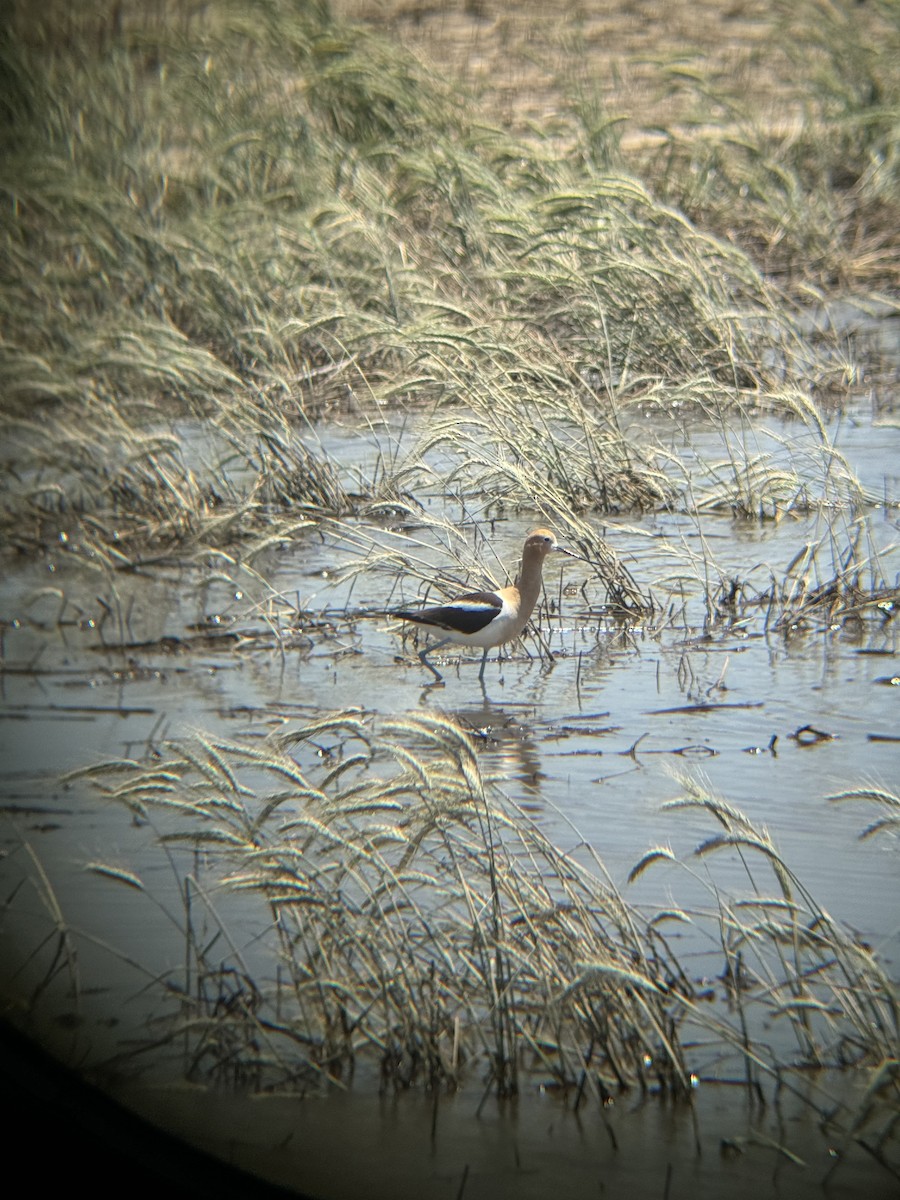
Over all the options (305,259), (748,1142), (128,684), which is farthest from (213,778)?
(305,259)

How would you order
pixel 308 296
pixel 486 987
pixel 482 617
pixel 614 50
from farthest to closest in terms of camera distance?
pixel 614 50
pixel 308 296
pixel 482 617
pixel 486 987

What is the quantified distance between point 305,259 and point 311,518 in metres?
3.11

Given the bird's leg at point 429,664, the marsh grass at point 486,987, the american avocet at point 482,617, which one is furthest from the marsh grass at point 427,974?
the bird's leg at point 429,664

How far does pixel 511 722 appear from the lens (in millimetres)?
5039

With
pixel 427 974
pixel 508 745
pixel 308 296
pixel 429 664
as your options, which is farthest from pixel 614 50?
pixel 427 974

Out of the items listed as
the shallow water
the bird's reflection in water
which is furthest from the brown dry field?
the bird's reflection in water

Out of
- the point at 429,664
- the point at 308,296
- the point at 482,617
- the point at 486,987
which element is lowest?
the point at 486,987

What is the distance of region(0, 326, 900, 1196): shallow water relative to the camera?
2.77 m

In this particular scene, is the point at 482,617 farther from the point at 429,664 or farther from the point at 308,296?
the point at 308,296

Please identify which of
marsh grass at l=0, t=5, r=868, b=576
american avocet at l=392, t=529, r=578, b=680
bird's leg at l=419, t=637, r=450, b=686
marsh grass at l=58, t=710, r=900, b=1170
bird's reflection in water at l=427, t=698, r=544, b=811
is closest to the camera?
marsh grass at l=58, t=710, r=900, b=1170

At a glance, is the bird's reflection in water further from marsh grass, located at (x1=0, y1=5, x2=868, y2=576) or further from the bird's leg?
marsh grass, located at (x1=0, y1=5, x2=868, y2=576)

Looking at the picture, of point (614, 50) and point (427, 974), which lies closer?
point (427, 974)

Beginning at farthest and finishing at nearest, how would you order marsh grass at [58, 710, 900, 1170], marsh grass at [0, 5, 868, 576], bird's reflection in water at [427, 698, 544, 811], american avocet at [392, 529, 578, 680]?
marsh grass at [0, 5, 868, 576]
american avocet at [392, 529, 578, 680]
bird's reflection in water at [427, 698, 544, 811]
marsh grass at [58, 710, 900, 1170]

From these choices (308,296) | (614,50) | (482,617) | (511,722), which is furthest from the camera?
(614,50)
